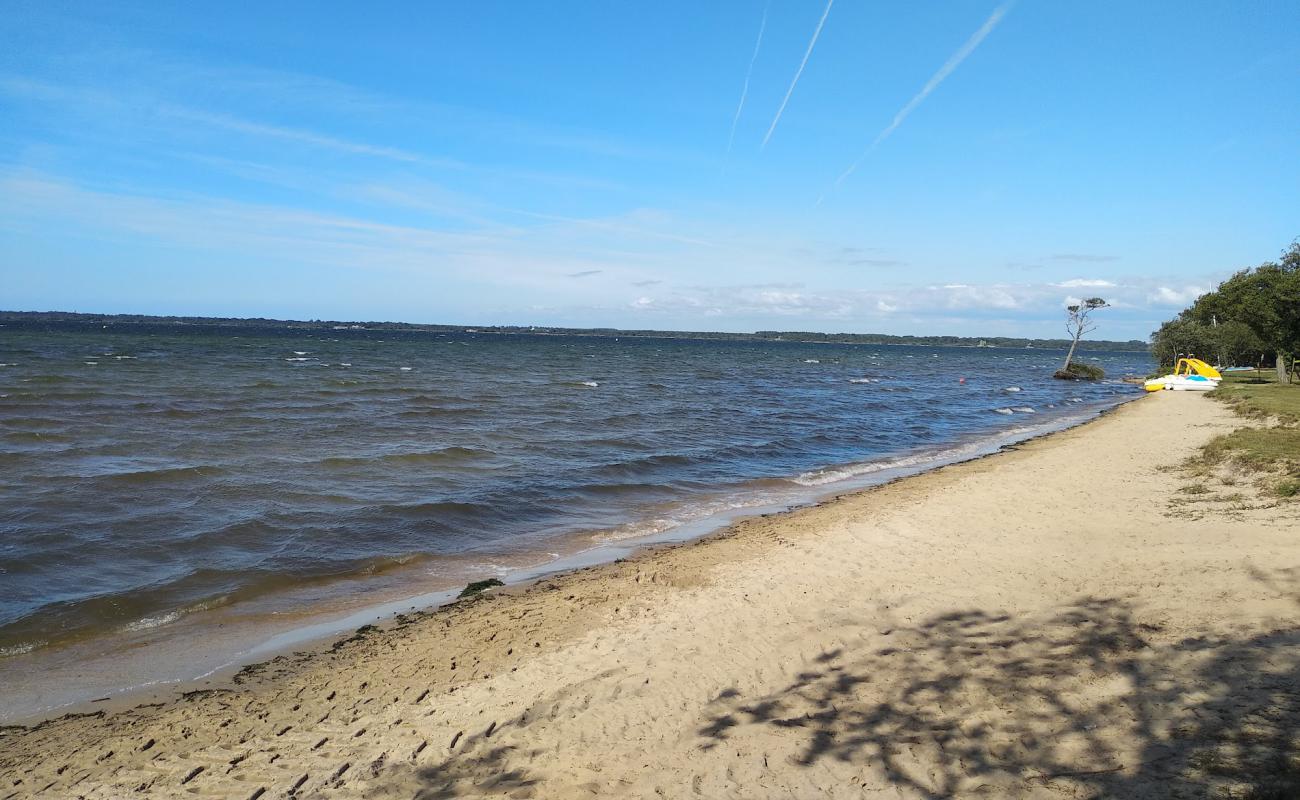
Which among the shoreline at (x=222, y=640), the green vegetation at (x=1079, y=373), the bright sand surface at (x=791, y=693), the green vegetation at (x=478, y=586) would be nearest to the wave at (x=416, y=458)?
the shoreline at (x=222, y=640)

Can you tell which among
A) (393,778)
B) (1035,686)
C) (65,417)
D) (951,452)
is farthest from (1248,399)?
(65,417)

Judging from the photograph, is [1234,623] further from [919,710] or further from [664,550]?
[664,550]

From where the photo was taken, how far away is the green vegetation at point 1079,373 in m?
66.9

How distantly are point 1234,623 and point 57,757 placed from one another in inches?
353

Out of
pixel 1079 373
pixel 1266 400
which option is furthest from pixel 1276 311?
pixel 1079 373

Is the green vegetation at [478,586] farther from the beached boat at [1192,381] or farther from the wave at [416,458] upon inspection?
the beached boat at [1192,381]

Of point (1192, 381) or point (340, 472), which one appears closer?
point (340, 472)

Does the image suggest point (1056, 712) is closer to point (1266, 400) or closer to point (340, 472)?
point (340, 472)

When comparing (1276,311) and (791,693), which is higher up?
(1276,311)

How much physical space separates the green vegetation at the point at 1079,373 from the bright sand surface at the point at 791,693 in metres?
66.4

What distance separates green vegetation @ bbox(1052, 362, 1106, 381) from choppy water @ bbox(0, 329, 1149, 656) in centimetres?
3547

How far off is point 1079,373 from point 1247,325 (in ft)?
112

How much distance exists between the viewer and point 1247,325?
35875 millimetres

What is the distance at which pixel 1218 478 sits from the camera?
40.8 ft
